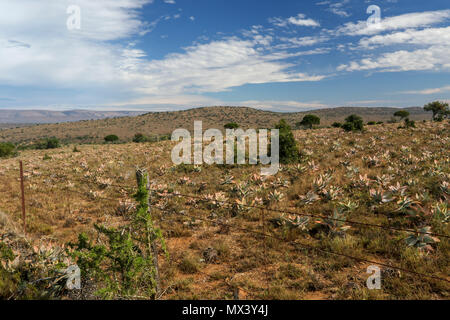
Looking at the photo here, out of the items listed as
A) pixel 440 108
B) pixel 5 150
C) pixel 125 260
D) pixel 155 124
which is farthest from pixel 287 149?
pixel 155 124

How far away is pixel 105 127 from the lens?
8294cm

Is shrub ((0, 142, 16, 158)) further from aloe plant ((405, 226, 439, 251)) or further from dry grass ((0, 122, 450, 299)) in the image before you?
aloe plant ((405, 226, 439, 251))

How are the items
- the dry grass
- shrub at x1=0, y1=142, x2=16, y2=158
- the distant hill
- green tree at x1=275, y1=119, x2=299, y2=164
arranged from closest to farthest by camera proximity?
the dry grass
green tree at x1=275, y1=119, x2=299, y2=164
shrub at x1=0, y1=142, x2=16, y2=158
the distant hill

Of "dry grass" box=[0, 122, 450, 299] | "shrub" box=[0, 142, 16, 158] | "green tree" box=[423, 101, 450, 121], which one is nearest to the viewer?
"dry grass" box=[0, 122, 450, 299]

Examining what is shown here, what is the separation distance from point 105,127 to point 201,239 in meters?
86.8

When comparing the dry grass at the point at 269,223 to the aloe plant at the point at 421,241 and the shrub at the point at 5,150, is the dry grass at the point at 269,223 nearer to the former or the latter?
the aloe plant at the point at 421,241

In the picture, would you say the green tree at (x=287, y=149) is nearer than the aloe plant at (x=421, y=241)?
No

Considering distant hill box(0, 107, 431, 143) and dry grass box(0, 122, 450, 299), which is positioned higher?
distant hill box(0, 107, 431, 143)

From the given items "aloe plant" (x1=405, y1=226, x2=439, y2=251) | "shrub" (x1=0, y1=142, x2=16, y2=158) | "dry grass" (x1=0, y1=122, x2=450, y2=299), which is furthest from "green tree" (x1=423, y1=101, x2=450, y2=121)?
"shrub" (x1=0, y1=142, x2=16, y2=158)

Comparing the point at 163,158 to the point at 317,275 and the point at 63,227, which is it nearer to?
the point at 63,227

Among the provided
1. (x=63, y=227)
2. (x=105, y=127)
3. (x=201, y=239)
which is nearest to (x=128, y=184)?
(x=63, y=227)

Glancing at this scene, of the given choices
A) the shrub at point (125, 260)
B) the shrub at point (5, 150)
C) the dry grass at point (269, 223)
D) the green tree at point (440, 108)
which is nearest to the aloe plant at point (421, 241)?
the dry grass at point (269, 223)

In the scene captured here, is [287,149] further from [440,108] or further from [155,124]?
[155,124]

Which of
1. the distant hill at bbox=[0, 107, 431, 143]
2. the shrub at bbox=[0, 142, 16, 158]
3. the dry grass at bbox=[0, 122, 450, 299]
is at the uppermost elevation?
the distant hill at bbox=[0, 107, 431, 143]
